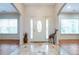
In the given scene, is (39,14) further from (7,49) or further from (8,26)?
(7,49)

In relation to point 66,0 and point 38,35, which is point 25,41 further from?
point 66,0

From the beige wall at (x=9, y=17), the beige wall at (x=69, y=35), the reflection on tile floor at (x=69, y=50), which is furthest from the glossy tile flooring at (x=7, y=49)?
the beige wall at (x=69, y=35)

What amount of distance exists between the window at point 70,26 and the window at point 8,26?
2.70 m

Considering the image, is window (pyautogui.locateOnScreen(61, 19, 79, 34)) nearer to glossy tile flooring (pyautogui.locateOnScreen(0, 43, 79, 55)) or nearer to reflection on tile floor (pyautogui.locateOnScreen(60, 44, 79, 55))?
glossy tile flooring (pyautogui.locateOnScreen(0, 43, 79, 55))

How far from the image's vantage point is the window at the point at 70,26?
9375mm

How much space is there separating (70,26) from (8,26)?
3.58 m

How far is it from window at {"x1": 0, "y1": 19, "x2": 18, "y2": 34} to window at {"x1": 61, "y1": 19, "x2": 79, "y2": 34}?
8.87 ft

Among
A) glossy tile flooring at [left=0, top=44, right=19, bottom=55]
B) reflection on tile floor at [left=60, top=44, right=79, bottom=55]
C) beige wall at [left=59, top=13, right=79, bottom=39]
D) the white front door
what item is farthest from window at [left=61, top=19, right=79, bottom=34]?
glossy tile flooring at [left=0, top=44, right=19, bottom=55]

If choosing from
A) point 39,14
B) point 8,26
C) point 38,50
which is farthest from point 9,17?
point 38,50

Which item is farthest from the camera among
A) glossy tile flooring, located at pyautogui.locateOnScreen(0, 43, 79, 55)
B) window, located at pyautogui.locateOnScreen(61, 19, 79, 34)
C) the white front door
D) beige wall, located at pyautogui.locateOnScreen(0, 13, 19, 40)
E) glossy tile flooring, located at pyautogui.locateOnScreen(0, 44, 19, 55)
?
the white front door

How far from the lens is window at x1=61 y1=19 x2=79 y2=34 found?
938cm

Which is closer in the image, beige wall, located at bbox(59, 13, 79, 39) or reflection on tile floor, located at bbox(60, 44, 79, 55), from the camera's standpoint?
reflection on tile floor, located at bbox(60, 44, 79, 55)

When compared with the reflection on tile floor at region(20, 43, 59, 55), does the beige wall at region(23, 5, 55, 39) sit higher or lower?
higher

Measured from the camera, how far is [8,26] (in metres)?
9.16
